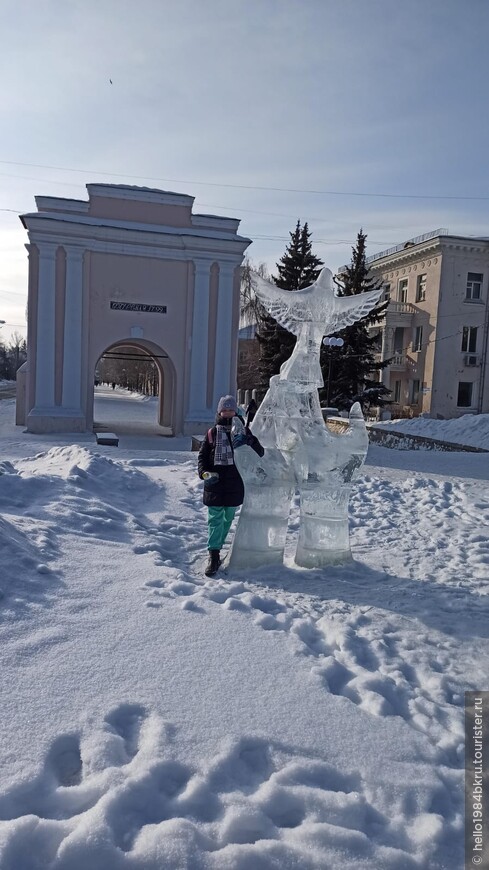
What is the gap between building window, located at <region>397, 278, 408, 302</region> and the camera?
36250mm

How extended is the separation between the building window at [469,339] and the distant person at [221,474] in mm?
30658

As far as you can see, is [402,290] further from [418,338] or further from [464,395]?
[464,395]

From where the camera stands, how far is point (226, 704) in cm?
314

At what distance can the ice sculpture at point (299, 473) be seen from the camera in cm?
556

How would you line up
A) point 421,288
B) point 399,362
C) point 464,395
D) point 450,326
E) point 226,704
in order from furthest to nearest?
point 399,362 → point 421,288 → point 464,395 → point 450,326 → point 226,704

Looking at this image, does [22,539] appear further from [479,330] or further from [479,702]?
[479,330]

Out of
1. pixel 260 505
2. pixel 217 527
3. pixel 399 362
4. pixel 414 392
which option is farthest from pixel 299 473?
pixel 399 362

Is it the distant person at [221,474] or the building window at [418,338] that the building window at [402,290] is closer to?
the building window at [418,338]

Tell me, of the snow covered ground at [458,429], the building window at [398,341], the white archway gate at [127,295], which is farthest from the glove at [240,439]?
the building window at [398,341]

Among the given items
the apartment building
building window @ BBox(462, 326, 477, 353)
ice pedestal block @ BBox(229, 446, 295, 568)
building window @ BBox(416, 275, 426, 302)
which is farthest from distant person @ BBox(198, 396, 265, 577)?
building window @ BBox(416, 275, 426, 302)

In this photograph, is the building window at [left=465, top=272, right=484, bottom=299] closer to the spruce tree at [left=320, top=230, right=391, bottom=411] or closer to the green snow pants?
the spruce tree at [left=320, top=230, right=391, bottom=411]

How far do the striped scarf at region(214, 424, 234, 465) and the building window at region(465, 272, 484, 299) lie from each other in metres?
31.2

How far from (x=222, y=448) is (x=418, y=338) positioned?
31492mm

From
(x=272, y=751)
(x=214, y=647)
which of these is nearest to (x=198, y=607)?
(x=214, y=647)
